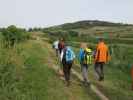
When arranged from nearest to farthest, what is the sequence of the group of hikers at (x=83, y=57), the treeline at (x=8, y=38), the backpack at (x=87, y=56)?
the treeline at (x=8, y=38) → the group of hikers at (x=83, y=57) → the backpack at (x=87, y=56)

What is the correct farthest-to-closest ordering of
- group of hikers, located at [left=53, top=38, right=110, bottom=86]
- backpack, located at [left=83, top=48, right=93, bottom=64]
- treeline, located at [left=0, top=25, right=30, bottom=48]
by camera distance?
backpack, located at [left=83, top=48, right=93, bottom=64]
group of hikers, located at [left=53, top=38, right=110, bottom=86]
treeline, located at [left=0, top=25, right=30, bottom=48]

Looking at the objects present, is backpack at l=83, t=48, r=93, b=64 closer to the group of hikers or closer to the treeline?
the group of hikers

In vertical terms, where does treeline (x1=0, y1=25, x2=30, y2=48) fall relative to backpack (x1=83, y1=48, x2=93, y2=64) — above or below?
above

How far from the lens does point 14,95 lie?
492 inches

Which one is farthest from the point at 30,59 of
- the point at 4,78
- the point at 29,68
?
the point at 4,78

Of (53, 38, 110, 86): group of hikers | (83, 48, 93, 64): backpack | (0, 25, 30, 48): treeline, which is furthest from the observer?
(83, 48, 93, 64): backpack

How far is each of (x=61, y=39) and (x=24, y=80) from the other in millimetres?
8451

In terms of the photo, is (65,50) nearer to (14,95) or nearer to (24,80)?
(24,80)

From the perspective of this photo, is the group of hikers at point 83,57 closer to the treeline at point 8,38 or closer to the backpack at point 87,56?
the backpack at point 87,56

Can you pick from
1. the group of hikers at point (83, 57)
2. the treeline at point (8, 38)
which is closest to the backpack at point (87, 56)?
the group of hikers at point (83, 57)

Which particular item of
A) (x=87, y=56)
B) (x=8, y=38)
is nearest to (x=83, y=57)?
(x=87, y=56)

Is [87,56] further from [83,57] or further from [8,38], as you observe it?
[8,38]

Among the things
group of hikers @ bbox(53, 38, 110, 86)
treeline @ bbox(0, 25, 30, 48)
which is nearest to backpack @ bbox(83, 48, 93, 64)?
group of hikers @ bbox(53, 38, 110, 86)

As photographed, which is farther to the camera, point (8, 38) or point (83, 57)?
point (83, 57)
